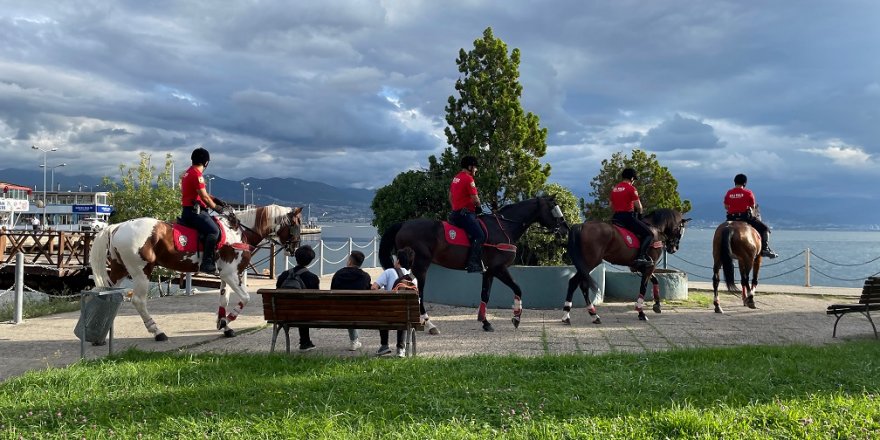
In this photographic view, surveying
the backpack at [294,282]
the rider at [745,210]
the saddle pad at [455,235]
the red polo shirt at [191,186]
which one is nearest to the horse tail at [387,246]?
the saddle pad at [455,235]

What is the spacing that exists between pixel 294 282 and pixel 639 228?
6.63m

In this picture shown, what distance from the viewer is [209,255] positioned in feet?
29.0

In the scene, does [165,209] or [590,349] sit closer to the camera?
[590,349]

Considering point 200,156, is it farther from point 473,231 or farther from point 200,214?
point 473,231

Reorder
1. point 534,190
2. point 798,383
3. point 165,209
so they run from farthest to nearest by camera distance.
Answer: point 165,209
point 534,190
point 798,383

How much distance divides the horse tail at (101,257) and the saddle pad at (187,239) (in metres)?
0.79

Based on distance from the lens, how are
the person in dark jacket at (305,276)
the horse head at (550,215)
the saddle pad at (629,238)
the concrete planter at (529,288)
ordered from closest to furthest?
the person in dark jacket at (305,276) < the horse head at (550,215) < the saddle pad at (629,238) < the concrete planter at (529,288)

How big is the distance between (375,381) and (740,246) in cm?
981

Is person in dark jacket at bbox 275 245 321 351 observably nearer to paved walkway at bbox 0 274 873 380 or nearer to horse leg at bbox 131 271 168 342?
paved walkway at bbox 0 274 873 380

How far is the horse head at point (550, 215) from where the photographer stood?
10.7 meters

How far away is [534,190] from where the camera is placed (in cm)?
1406

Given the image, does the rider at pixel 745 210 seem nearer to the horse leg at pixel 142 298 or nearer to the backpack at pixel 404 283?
the backpack at pixel 404 283

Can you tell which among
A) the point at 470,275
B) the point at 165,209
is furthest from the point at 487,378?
the point at 165,209

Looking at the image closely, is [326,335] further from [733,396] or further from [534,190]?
[534,190]
